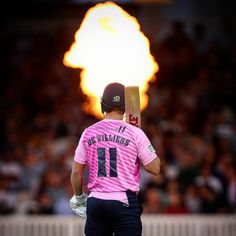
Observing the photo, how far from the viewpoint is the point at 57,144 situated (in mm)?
14141

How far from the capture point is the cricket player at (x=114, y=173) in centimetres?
691

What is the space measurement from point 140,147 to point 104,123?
372mm

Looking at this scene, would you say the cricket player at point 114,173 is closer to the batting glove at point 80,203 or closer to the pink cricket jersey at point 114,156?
the pink cricket jersey at point 114,156

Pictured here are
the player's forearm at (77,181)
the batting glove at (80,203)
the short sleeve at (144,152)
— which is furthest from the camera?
the batting glove at (80,203)

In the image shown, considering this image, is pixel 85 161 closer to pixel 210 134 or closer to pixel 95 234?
pixel 95 234

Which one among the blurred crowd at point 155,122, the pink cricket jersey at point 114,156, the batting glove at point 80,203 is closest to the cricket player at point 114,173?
the pink cricket jersey at point 114,156

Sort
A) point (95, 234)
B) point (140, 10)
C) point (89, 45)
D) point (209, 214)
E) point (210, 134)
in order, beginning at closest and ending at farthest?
point (95, 234) < point (89, 45) < point (209, 214) < point (210, 134) < point (140, 10)

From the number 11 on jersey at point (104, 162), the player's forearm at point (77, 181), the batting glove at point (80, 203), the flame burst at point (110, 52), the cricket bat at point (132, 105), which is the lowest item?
the batting glove at point (80, 203)

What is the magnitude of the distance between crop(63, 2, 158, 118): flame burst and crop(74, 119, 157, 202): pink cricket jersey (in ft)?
4.52

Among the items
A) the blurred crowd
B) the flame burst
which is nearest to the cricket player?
the flame burst

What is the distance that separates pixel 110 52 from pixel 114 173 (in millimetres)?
2082

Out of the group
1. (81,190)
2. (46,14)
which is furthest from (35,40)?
(81,190)

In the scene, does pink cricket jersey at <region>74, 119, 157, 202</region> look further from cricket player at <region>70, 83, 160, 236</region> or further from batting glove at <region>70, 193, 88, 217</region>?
batting glove at <region>70, 193, 88, 217</region>

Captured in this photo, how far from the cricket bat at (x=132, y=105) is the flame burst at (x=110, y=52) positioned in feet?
3.78
